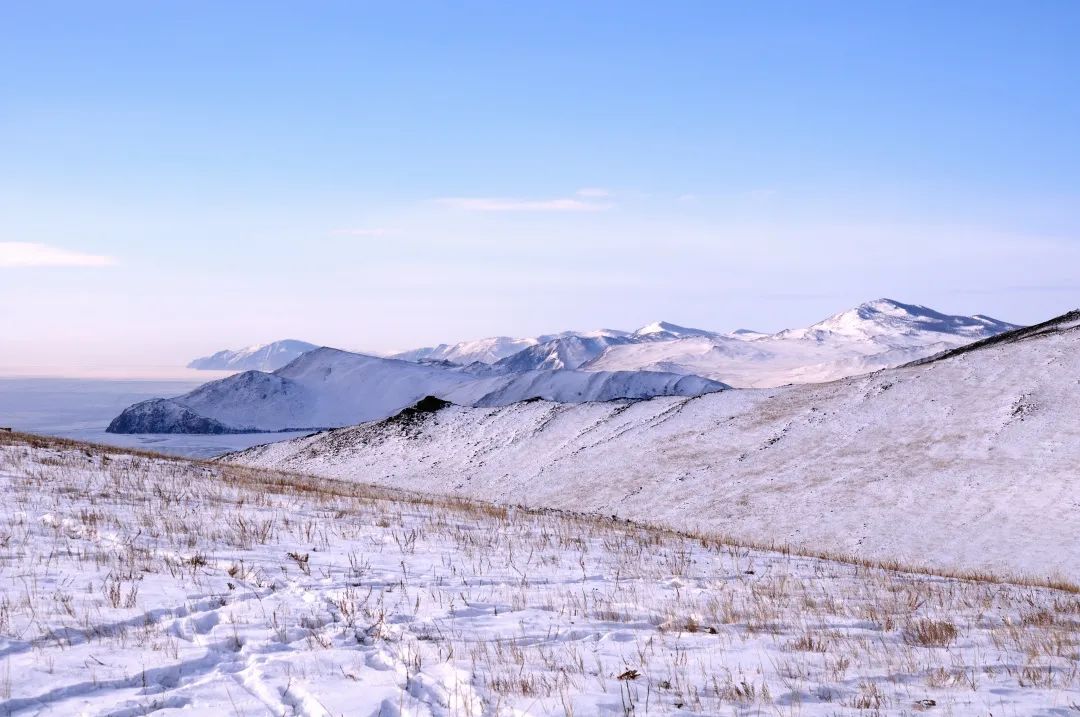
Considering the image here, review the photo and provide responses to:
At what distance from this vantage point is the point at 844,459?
4003 centimetres

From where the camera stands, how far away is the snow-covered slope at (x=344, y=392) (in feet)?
405

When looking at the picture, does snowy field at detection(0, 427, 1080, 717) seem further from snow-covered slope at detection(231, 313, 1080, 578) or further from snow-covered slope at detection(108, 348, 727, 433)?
snow-covered slope at detection(108, 348, 727, 433)

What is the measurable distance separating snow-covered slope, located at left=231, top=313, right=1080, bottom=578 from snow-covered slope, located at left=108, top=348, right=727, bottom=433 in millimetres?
60848

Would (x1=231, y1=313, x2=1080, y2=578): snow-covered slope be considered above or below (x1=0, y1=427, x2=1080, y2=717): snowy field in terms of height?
below

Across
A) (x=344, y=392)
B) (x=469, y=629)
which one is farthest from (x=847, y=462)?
(x=344, y=392)

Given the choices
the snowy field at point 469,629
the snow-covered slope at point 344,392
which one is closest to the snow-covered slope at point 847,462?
the snowy field at point 469,629

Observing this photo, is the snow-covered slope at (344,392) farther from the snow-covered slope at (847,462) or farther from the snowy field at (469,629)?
the snowy field at (469,629)

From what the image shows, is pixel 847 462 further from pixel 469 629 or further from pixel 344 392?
pixel 344 392

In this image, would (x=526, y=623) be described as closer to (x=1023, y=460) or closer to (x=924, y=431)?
(x=1023, y=460)

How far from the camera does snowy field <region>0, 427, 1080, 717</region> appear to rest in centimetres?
584

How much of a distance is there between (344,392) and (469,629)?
144m

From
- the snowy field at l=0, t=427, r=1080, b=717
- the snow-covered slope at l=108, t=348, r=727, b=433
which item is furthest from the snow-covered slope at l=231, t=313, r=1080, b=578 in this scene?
the snow-covered slope at l=108, t=348, r=727, b=433

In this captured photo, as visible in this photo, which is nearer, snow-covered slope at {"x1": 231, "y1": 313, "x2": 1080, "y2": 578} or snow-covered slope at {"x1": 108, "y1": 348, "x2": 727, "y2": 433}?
snow-covered slope at {"x1": 231, "y1": 313, "x2": 1080, "y2": 578}

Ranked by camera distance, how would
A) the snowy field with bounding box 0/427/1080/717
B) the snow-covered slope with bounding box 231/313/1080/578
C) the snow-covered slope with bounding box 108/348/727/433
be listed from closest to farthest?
the snowy field with bounding box 0/427/1080/717, the snow-covered slope with bounding box 231/313/1080/578, the snow-covered slope with bounding box 108/348/727/433
